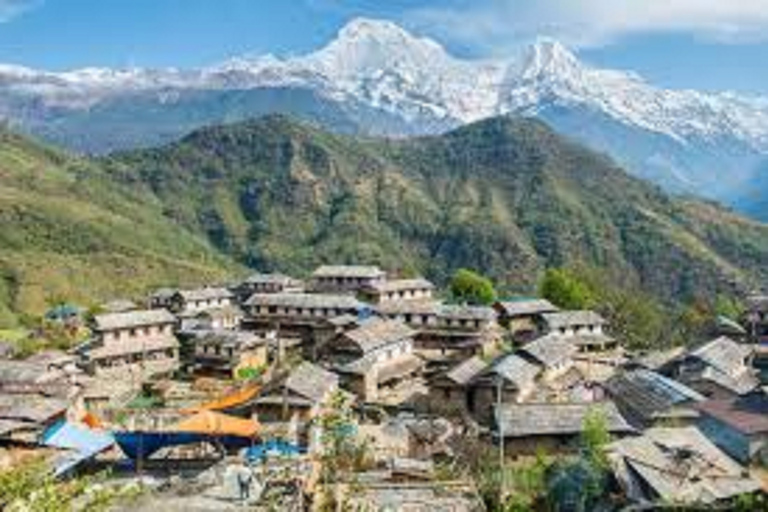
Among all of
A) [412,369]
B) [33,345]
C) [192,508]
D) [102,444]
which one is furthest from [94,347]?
[192,508]

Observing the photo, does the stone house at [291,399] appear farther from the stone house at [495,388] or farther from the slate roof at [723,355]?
the slate roof at [723,355]

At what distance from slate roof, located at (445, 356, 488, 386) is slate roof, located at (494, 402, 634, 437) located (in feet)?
28.8

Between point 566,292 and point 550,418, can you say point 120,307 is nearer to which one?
A: point 566,292

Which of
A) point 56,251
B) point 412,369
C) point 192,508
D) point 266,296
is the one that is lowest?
point 192,508

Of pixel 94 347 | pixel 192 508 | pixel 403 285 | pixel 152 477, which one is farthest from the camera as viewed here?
pixel 403 285

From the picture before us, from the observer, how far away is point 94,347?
74000mm

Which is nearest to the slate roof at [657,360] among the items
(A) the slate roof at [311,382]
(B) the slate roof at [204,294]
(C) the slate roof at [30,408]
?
(A) the slate roof at [311,382]

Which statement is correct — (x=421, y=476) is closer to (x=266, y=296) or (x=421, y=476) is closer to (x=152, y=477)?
(x=152, y=477)

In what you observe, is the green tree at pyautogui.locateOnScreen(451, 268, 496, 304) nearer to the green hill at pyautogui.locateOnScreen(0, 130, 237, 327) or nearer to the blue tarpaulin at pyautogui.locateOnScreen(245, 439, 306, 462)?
the blue tarpaulin at pyautogui.locateOnScreen(245, 439, 306, 462)

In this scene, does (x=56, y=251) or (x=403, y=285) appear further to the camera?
(x=56, y=251)

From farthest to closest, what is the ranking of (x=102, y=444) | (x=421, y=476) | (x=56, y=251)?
(x=56, y=251)
(x=102, y=444)
(x=421, y=476)

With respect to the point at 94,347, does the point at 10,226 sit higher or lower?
higher

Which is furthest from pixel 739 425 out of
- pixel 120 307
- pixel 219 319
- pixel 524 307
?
pixel 120 307

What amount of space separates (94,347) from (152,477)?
3565 cm
